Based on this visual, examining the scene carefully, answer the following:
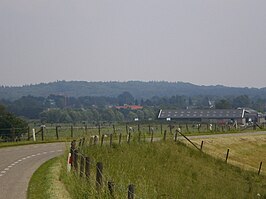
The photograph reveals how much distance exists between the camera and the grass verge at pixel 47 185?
59.0ft

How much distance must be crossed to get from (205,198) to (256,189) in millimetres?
7578

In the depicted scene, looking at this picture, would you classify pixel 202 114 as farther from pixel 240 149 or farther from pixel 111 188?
pixel 111 188

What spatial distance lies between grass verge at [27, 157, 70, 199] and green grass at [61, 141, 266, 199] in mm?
332

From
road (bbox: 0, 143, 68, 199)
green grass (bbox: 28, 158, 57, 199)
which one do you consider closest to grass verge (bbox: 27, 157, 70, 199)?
green grass (bbox: 28, 158, 57, 199)

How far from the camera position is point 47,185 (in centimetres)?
2016

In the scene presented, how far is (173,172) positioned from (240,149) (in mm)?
21450

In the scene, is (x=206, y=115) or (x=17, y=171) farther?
(x=206, y=115)

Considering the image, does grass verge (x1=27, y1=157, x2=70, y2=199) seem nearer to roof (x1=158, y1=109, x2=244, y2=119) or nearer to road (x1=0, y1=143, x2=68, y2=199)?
road (x1=0, y1=143, x2=68, y2=199)

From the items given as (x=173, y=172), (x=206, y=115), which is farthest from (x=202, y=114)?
(x=173, y=172)

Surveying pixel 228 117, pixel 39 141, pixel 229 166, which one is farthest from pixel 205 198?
pixel 228 117

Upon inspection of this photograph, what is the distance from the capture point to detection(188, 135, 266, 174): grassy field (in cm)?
4897

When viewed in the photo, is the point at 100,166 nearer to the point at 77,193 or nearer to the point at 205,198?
the point at 77,193

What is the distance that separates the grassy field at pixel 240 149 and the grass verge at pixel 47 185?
907 inches

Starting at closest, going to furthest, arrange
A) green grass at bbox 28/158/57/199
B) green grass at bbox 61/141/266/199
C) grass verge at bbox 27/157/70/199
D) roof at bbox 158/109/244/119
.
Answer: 1. grass verge at bbox 27/157/70/199
2. green grass at bbox 28/158/57/199
3. green grass at bbox 61/141/266/199
4. roof at bbox 158/109/244/119
